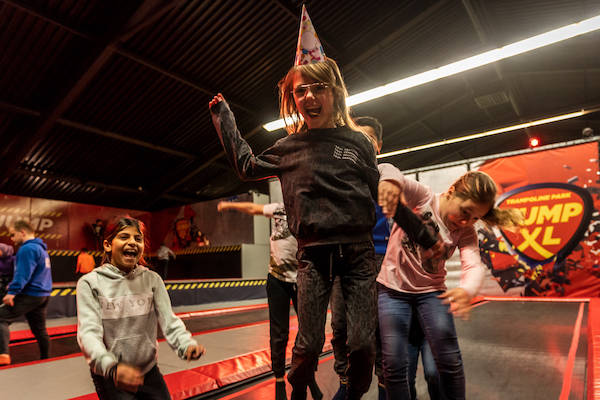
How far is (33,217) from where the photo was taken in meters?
9.89

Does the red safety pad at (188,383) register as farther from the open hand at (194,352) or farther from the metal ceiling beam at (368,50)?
the metal ceiling beam at (368,50)

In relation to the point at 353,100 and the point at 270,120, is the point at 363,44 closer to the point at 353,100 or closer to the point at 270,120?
the point at 353,100

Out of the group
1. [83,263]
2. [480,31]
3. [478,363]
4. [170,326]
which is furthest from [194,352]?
[83,263]

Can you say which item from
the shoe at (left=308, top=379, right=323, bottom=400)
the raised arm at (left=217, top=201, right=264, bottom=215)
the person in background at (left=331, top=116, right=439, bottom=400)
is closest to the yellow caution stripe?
the raised arm at (left=217, top=201, right=264, bottom=215)

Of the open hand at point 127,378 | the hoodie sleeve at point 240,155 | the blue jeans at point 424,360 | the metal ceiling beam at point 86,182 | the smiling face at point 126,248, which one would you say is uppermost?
the metal ceiling beam at point 86,182

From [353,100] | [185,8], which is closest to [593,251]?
[353,100]

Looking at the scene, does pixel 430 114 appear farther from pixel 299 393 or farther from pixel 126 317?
Result: pixel 126 317

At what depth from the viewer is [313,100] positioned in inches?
49.8

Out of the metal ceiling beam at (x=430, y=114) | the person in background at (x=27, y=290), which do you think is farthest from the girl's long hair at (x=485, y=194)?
the metal ceiling beam at (x=430, y=114)

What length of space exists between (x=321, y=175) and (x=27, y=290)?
2.82 m

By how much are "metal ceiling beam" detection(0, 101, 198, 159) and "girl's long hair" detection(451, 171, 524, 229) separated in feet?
25.6

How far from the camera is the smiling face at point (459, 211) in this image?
1.42 meters

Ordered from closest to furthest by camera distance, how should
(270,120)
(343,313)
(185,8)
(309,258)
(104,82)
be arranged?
1. (309,258)
2. (343,313)
3. (185,8)
4. (104,82)
5. (270,120)

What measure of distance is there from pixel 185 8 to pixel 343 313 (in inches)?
232
